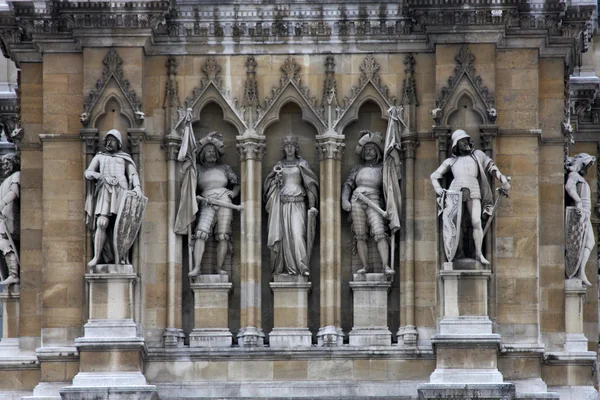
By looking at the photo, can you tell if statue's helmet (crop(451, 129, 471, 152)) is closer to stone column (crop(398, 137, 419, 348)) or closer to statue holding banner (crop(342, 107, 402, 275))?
stone column (crop(398, 137, 419, 348))

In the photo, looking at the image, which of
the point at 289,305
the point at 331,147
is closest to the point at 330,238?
the point at 289,305

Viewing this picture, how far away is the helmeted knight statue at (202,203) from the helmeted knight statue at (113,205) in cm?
89

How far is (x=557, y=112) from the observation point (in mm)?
58969

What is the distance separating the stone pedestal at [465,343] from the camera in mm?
56531

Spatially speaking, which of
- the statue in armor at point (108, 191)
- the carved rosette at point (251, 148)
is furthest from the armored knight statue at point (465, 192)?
the statue in armor at point (108, 191)

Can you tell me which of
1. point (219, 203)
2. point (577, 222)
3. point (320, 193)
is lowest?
point (577, 222)

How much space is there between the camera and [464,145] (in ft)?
188

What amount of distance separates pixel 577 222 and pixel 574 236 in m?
0.28

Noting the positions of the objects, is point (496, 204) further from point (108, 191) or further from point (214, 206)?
point (108, 191)

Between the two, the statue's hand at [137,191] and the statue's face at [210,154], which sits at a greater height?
the statue's face at [210,154]

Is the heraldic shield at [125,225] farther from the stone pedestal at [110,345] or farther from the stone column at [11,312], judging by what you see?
the stone column at [11,312]

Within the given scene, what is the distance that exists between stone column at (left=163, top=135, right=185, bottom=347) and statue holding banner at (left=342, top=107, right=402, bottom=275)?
3.06 m

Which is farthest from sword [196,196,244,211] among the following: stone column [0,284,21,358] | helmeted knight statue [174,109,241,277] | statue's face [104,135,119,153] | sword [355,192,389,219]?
stone column [0,284,21,358]

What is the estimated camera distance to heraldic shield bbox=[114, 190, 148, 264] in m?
57.4
